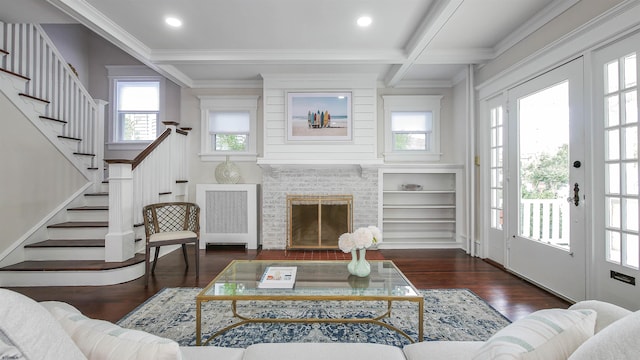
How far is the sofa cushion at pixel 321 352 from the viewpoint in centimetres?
112

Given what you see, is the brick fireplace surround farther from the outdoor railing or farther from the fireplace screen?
the outdoor railing

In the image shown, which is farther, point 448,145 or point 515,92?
point 448,145

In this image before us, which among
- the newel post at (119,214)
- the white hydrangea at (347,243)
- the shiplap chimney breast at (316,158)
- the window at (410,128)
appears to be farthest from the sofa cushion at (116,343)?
the window at (410,128)

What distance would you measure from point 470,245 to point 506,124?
1.77 m

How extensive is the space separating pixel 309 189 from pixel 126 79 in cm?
361

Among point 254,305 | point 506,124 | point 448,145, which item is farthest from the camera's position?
point 448,145

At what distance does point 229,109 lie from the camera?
5090mm

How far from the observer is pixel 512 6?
292cm

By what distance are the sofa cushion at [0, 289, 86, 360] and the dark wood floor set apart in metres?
2.05

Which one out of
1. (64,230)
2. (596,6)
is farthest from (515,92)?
(64,230)

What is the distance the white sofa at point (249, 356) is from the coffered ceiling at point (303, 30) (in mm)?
2639

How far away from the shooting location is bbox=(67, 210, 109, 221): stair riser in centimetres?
396

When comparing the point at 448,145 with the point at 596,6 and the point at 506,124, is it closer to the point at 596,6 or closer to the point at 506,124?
the point at 506,124

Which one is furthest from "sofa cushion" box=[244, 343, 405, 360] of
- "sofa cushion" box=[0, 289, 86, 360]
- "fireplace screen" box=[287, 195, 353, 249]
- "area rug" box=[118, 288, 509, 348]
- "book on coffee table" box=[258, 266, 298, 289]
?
"fireplace screen" box=[287, 195, 353, 249]
